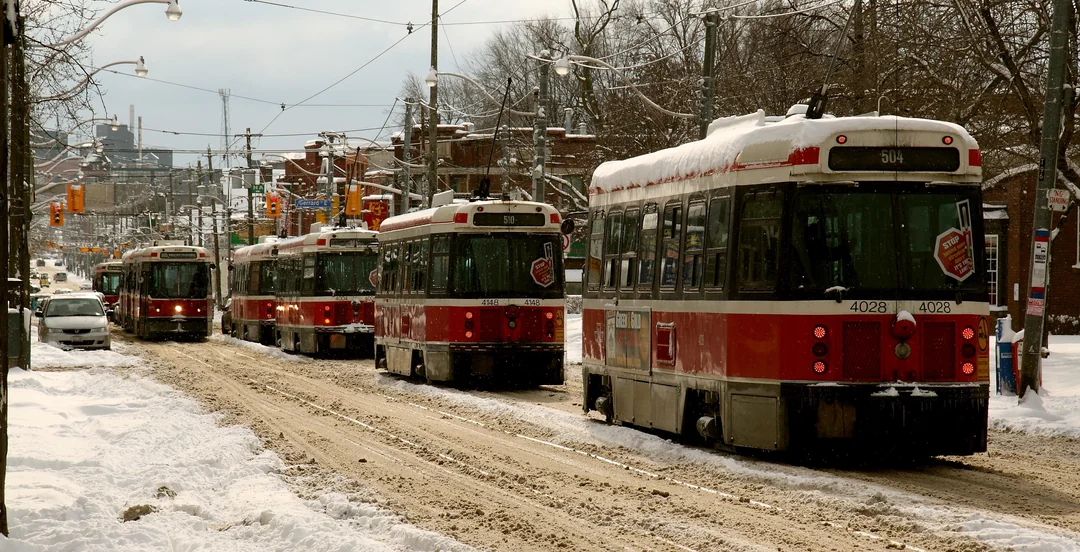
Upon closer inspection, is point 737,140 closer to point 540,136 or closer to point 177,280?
point 540,136

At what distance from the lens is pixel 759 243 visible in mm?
12820

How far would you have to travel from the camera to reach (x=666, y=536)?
925cm

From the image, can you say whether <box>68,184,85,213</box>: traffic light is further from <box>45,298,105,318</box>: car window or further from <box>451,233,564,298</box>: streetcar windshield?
<box>451,233,564,298</box>: streetcar windshield

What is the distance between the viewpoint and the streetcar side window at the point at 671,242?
14.5 m

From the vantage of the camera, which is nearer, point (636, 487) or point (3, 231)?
point (3, 231)

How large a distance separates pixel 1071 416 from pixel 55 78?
17.4 metres

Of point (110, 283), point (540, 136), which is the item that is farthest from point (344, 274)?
point (110, 283)

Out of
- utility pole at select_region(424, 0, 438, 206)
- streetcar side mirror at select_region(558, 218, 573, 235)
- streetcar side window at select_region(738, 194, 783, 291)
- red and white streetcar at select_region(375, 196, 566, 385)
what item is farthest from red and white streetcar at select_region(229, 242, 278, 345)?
streetcar side window at select_region(738, 194, 783, 291)

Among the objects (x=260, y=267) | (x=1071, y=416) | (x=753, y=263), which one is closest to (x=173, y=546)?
(x=753, y=263)

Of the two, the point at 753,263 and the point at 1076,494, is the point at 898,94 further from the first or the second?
the point at 1076,494

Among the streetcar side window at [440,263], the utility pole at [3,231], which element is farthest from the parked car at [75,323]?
the utility pole at [3,231]

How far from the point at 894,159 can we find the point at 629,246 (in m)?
4.14

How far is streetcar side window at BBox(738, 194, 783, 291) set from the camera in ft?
41.4

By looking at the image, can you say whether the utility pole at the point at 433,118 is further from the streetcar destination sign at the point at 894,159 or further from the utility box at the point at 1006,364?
the streetcar destination sign at the point at 894,159
